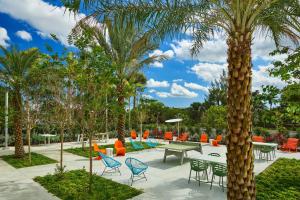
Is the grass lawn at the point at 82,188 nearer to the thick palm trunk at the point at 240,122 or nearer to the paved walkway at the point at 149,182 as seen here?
the paved walkway at the point at 149,182

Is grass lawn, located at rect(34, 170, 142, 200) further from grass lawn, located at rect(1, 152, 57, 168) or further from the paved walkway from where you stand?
grass lawn, located at rect(1, 152, 57, 168)

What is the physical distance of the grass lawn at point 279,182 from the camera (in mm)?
7047

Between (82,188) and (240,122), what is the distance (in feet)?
18.5

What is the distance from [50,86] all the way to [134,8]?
5.98 m

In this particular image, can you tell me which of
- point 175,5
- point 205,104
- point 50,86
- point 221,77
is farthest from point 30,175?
point 221,77

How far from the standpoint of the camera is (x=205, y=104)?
3509cm

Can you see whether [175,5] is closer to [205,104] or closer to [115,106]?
[115,106]

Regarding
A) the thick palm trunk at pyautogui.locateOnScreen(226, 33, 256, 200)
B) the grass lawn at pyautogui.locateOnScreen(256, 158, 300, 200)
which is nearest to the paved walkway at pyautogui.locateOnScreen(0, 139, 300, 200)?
the grass lawn at pyautogui.locateOnScreen(256, 158, 300, 200)

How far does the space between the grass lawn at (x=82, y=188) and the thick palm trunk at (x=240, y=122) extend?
3627mm

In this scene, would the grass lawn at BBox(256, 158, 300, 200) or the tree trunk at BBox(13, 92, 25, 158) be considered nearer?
the grass lawn at BBox(256, 158, 300, 200)

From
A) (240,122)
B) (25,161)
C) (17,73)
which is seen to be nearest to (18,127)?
(25,161)

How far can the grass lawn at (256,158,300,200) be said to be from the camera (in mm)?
7047

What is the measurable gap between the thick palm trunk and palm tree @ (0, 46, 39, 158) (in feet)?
35.9

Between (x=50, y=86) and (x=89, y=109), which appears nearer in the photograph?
(x=89, y=109)
